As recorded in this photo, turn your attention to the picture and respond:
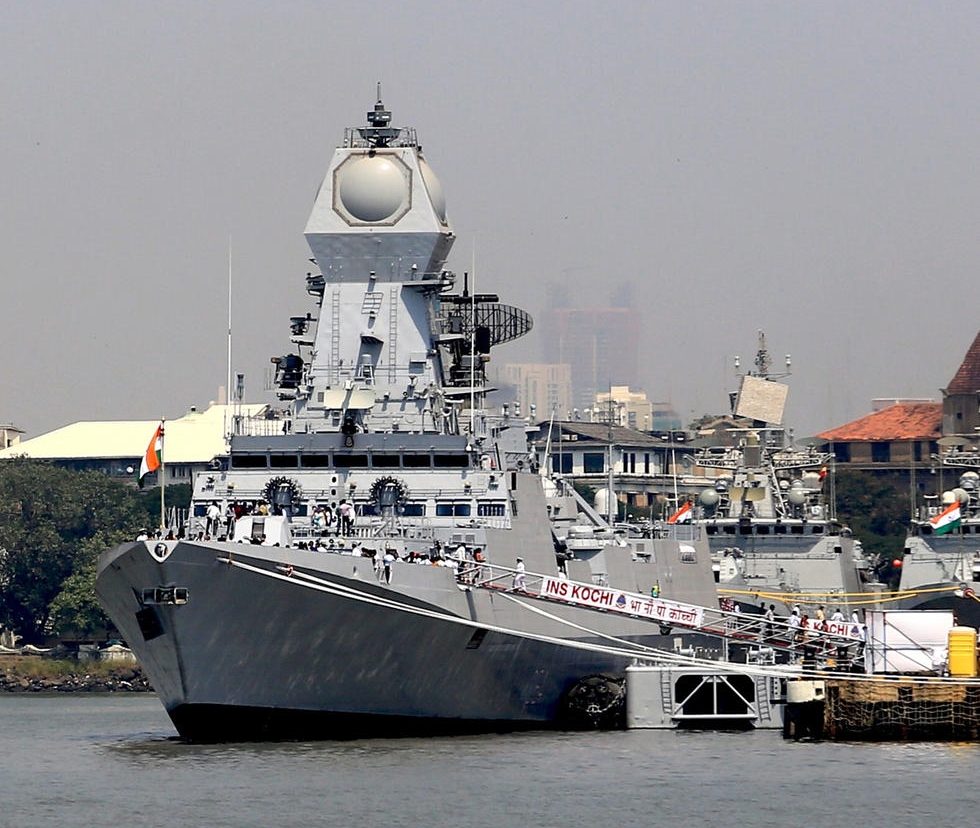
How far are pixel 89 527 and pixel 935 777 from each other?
220 feet

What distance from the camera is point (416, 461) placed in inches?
2016

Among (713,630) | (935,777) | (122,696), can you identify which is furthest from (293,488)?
(122,696)

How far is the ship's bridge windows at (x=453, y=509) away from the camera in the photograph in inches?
2000

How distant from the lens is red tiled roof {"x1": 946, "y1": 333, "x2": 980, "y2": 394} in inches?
6821

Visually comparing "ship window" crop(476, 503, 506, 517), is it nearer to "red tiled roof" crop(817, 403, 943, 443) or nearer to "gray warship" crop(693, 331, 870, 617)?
"gray warship" crop(693, 331, 870, 617)

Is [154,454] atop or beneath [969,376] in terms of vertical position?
beneath

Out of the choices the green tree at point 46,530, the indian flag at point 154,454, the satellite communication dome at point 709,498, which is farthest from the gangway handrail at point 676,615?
the green tree at point 46,530

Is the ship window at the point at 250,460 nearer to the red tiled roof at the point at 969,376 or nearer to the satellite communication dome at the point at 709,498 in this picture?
the satellite communication dome at the point at 709,498

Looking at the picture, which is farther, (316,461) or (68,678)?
(68,678)

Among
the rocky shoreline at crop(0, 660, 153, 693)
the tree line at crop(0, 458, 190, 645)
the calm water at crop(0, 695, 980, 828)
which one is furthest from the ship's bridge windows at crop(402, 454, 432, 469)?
the tree line at crop(0, 458, 190, 645)

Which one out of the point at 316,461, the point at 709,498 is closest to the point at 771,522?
the point at 709,498

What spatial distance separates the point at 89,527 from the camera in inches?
4156

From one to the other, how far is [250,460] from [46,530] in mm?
53051

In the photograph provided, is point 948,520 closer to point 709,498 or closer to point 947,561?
point 947,561
